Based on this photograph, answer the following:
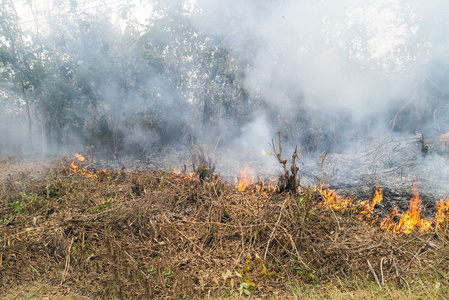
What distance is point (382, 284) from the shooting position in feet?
10.2

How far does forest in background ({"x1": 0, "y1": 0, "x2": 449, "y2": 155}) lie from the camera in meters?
10.5

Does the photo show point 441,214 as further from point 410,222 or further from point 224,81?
point 224,81

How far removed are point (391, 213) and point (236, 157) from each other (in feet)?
19.3

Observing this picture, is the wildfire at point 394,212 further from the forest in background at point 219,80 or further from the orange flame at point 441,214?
the forest in background at point 219,80

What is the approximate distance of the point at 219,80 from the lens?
530 inches

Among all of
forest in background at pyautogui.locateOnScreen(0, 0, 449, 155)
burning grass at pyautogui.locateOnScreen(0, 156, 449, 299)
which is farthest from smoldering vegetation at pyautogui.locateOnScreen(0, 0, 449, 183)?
burning grass at pyautogui.locateOnScreen(0, 156, 449, 299)

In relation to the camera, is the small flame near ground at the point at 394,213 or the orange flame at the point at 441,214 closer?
the orange flame at the point at 441,214

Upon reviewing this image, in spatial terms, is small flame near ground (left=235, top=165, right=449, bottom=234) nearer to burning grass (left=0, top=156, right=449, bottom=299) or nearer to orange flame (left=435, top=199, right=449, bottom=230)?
orange flame (left=435, top=199, right=449, bottom=230)

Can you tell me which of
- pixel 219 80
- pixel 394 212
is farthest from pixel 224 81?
pixel 394 212

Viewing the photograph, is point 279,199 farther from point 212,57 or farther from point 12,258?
point 212,57

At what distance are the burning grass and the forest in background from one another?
6.64m

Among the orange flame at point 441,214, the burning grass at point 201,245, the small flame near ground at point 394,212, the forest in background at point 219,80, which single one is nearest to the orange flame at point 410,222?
the small flame near ground at point 394,212

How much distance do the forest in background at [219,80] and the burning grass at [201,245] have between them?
664 centimetres

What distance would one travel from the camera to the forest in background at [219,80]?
10.5 m
